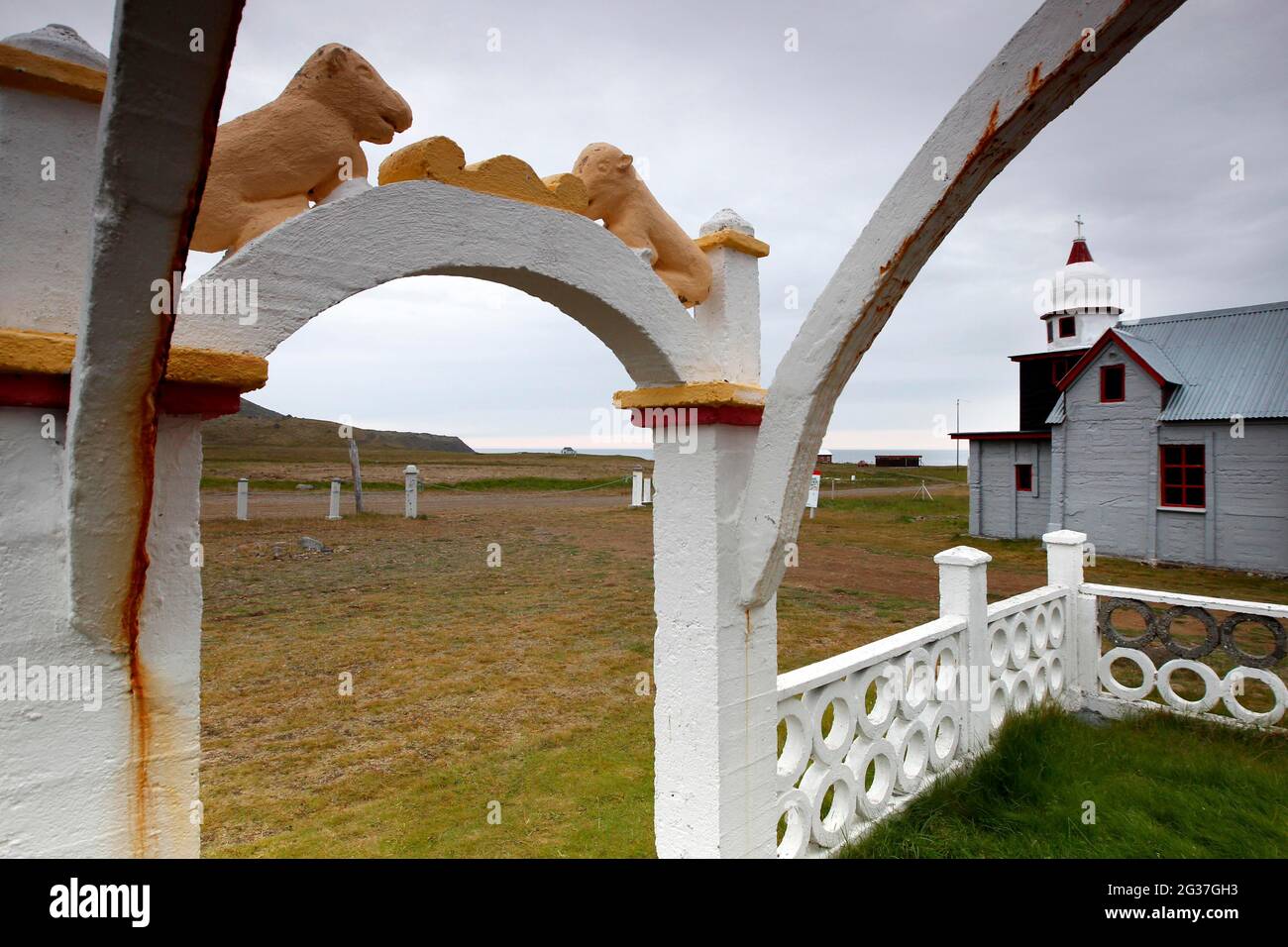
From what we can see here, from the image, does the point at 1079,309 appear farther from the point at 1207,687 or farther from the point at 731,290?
the point at 731,290

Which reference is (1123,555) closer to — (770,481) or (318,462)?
(770,481)

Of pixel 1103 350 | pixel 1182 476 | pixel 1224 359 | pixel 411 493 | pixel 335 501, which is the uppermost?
pixel 1103 350

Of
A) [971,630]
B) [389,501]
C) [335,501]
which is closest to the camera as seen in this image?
[971,630]

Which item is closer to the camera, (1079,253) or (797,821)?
(797,821)

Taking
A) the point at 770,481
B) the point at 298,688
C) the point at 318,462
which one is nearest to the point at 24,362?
the point at 770,481

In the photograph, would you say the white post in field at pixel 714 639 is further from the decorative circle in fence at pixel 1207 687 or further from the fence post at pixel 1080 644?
the decorative circle in fence at pixel 1207 687

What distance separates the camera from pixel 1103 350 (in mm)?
13258

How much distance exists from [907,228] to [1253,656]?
4.83 m

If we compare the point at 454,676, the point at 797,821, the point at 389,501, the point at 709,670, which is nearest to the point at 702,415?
the point at 709,670

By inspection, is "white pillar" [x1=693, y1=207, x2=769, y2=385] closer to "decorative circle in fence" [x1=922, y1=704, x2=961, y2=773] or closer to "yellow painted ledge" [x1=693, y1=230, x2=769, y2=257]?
"yellow painted ledge" [x1=693, y1=230, x2=769, y2=257]

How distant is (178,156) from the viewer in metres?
0.96

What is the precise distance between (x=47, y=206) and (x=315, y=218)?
507 millimetres

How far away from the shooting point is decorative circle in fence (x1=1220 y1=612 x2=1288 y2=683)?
4574mm

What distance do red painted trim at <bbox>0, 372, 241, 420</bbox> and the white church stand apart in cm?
1459
